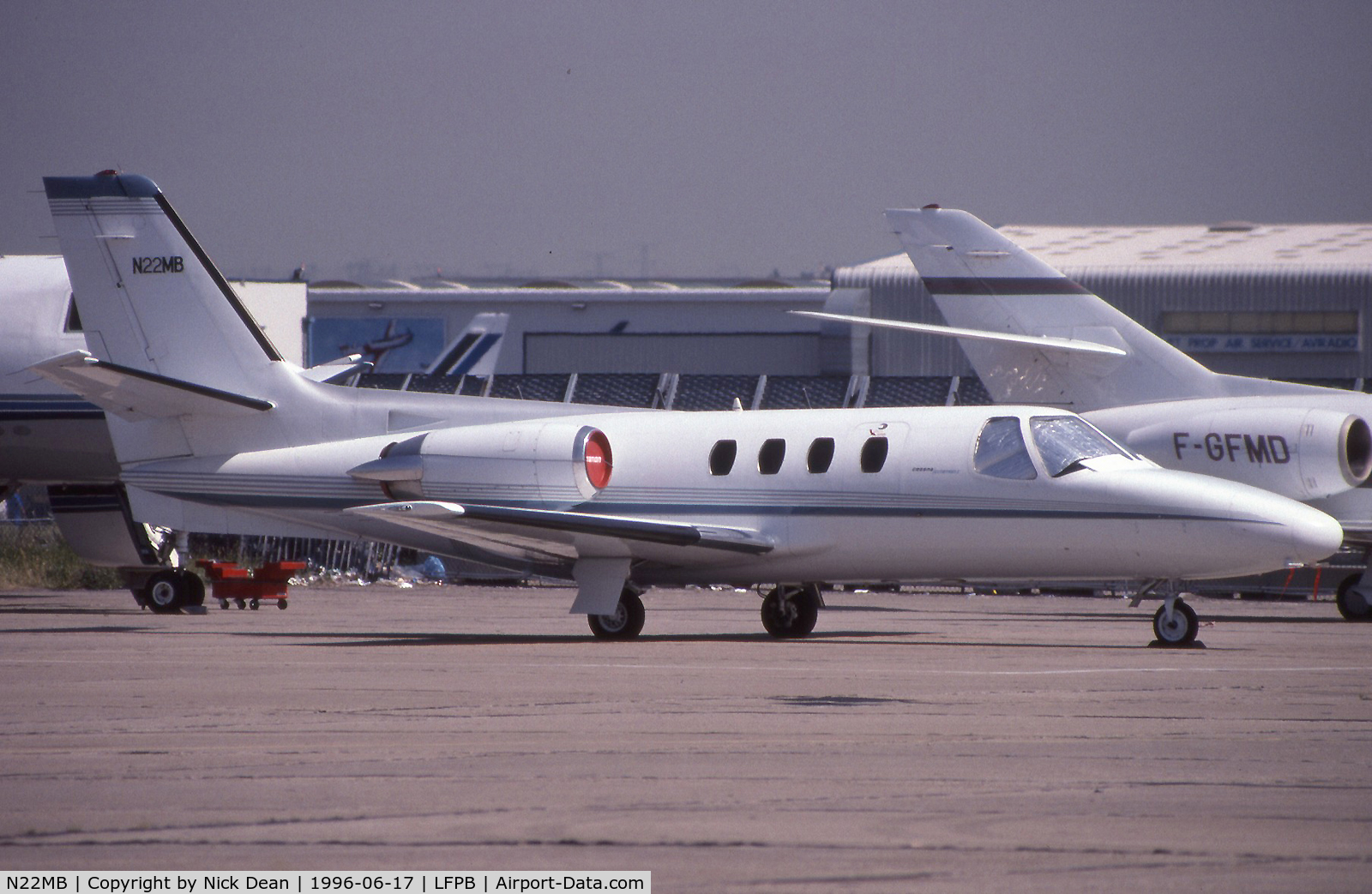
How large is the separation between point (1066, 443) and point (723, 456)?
3.81 meters

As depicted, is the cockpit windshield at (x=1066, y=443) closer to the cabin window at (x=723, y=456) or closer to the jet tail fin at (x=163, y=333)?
the cabin window at (x=723, y=456)

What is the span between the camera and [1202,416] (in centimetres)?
2370

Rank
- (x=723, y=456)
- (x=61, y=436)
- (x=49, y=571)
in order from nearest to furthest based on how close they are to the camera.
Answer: (x=723, y=456) < (x=61, y=436) < (x=49, y=571)

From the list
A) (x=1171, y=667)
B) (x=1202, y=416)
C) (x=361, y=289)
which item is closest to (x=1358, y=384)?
(x=1202, y=416)

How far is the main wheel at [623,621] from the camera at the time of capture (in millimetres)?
18609

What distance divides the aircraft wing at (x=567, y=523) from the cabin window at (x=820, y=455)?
952 mm

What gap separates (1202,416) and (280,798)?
18.4 m

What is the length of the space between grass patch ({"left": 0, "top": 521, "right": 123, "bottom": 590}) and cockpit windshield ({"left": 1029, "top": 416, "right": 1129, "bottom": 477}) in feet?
67.2

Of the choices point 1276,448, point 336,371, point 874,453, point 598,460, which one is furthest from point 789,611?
point 336,371

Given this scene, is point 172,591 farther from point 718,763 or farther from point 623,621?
point 718,763

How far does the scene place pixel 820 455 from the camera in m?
18.2

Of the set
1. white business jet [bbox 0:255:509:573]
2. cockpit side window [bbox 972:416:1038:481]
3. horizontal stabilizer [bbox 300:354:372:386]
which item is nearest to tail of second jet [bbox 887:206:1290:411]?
cockpit side window [bbox 972:416:1038:481]

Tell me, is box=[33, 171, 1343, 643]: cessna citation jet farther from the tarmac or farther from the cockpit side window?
the tarmac

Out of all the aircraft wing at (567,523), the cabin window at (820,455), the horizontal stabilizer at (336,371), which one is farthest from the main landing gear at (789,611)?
the horizontal stabilizer at (336,371)
